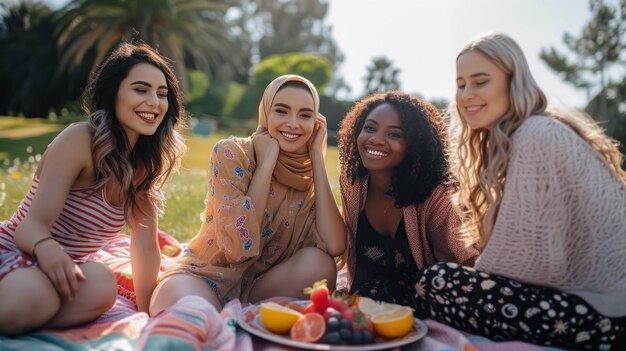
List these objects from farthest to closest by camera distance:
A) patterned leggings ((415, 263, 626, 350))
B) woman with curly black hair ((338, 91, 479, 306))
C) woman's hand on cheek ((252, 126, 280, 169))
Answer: woman with curly black hair ((338, 91, 479, 306)), woman's hand on cheek ((252, 126, 280, 169)), patterned leggings ((415, 263, 626, 350))

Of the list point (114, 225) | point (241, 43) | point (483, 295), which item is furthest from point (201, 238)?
point (241, 43)

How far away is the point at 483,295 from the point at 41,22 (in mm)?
29375

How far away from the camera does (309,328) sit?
271 cm

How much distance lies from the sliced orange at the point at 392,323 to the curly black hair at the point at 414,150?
1.26 meters

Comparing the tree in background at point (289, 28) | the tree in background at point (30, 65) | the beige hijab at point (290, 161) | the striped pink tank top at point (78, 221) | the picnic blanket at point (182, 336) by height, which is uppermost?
the tree in background at point (289, 28)

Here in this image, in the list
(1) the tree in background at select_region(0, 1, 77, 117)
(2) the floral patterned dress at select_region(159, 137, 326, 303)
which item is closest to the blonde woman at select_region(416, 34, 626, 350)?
(2) the floral patterned dress at select_region(159, 137, 326, 303)

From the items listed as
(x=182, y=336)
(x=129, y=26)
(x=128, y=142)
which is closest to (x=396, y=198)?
(x=128, y=142)

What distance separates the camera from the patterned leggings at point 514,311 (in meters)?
2.87

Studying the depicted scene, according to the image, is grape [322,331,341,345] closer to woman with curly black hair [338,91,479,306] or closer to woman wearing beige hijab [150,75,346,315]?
woman wearing beige hijab [150,75,346,315]

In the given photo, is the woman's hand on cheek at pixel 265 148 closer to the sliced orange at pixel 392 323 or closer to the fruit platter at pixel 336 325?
the fruit platter at pixel 336 325

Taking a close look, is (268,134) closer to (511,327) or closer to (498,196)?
(498,196)

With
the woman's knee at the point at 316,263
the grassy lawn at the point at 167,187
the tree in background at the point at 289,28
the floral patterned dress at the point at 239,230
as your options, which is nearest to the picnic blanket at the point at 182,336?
the floral patterned dress at the point at 239,230

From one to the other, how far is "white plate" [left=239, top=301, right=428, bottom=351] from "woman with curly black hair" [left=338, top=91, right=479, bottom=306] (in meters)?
0.92

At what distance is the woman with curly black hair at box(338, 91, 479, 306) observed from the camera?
3939mm
